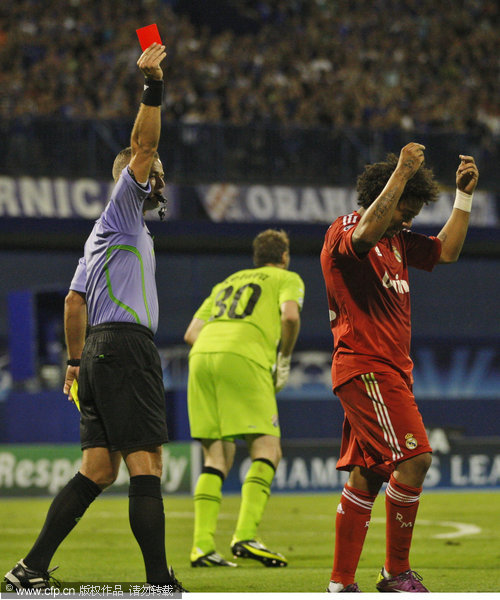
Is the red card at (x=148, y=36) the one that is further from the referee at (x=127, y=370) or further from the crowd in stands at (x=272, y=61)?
the crowd in stands at (x=272, y=61)

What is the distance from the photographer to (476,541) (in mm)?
8891

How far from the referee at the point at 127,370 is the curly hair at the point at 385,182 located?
1.06m

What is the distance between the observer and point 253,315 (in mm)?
8062

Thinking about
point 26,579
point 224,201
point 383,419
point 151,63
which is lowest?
point 26,579

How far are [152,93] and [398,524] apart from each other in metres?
2.46

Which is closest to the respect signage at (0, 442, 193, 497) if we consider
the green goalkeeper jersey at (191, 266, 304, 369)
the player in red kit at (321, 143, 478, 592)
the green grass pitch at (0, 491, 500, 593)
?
the green grass pitch at (0, 491, 500, 593)

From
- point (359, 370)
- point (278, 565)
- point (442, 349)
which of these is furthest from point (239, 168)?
point (359, 370)

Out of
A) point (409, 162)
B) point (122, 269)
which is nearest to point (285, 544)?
point (122, 269)

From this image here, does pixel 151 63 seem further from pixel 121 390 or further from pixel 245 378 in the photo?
A: pixel 245 378

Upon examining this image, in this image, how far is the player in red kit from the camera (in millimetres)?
5379

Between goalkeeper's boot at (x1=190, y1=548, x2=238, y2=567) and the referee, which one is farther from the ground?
the referee

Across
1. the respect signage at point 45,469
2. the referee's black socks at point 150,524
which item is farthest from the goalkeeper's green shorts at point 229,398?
the respect signage at point 45,469

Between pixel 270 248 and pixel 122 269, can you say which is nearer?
pixel 122 269

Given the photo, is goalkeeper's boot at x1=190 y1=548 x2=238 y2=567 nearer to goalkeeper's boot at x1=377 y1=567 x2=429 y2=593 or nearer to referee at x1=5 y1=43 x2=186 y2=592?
goalkeeper's boot at x1=377 y1=567 x2=429 y2=593
